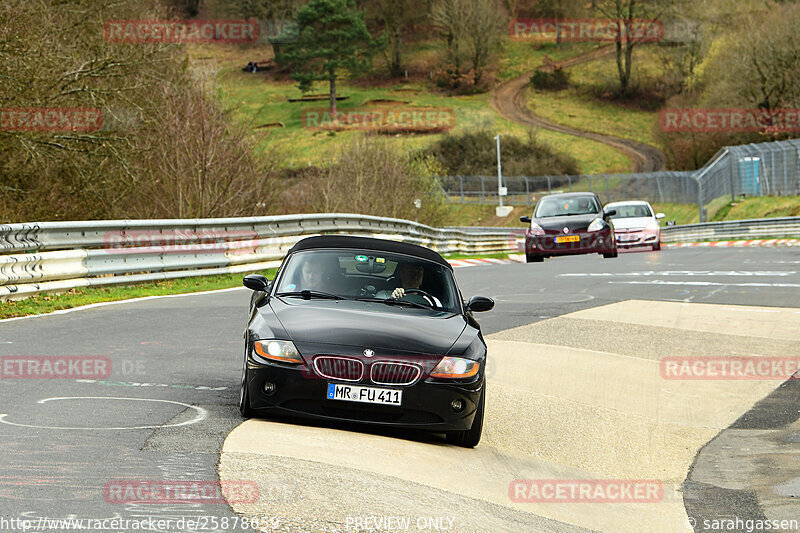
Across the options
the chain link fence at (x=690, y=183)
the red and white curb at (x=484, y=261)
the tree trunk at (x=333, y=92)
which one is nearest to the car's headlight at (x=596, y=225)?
the red and white curb at (x=484, y=261)

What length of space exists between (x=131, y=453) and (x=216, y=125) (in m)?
20.0

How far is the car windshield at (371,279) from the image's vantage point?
27.2ft

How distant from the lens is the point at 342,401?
22.9 ft

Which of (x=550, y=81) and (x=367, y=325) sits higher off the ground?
(x=367, y=325)

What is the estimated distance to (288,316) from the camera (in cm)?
755

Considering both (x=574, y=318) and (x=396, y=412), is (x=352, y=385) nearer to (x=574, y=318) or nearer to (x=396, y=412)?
(x=396, y=412)

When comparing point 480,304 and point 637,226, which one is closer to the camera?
point 480,304

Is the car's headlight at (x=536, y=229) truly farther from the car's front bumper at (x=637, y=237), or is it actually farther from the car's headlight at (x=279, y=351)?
the car's headlight at (x=279, y=351)

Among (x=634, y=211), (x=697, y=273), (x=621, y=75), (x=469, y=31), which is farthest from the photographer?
(x=469, y=31)

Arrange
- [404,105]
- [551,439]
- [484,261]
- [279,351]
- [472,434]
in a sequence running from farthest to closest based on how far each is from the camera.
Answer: [404,105] → [484,261] → [551,439] → [472,434] → [279,351]

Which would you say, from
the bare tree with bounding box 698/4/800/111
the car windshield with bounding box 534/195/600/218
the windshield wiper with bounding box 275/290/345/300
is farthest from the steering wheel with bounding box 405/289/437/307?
the bare tree with bounding box 698/4/800/111

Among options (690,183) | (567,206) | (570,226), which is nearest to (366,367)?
(570,226)

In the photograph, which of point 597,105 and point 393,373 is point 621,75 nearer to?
point 597,105

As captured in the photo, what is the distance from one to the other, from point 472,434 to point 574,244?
62.4ft
